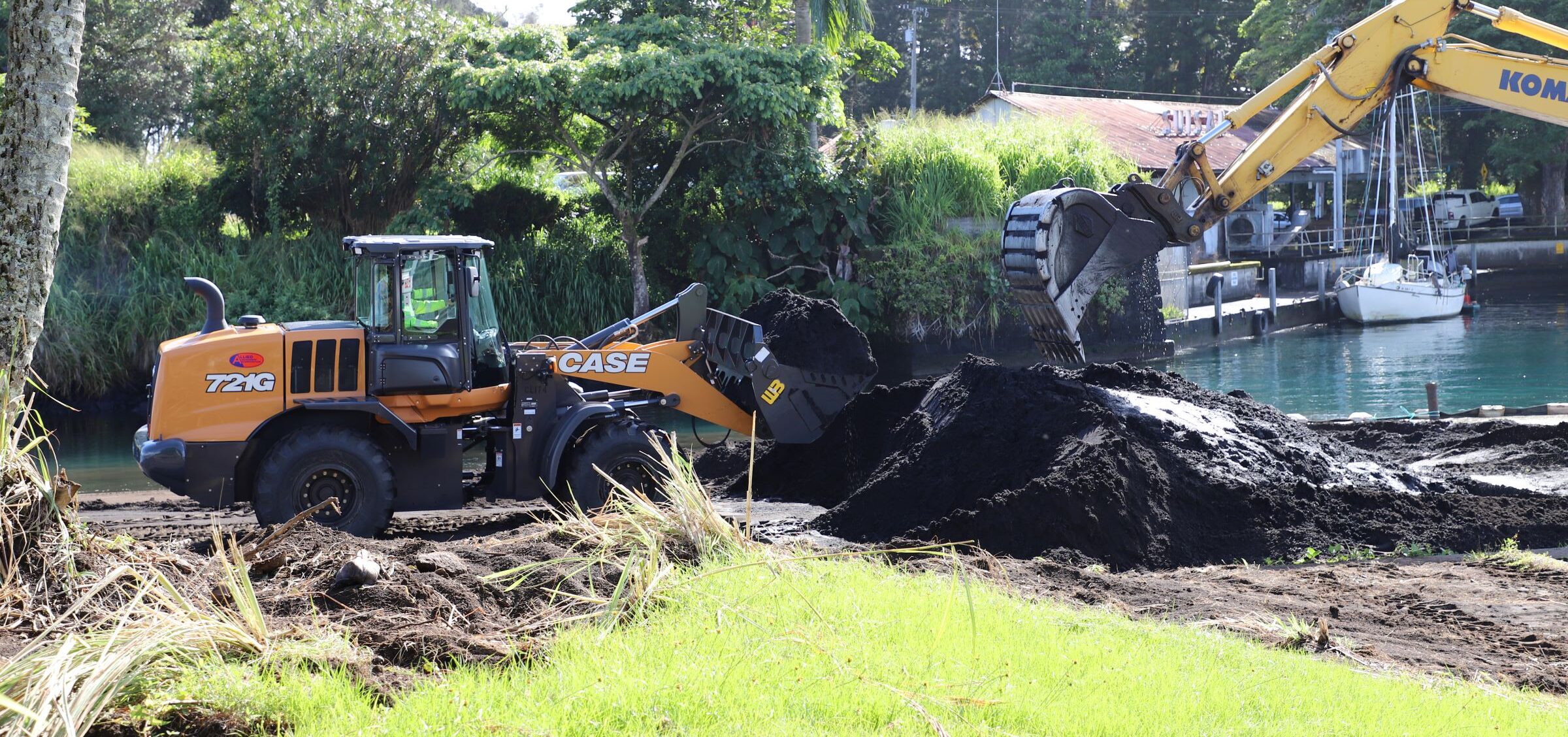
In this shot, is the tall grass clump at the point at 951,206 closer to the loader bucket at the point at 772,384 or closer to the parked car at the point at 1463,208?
the loader bucket at the point at 772,384

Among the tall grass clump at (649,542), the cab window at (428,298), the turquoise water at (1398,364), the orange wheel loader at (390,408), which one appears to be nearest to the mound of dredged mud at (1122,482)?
the orange wheel loader at (390,408)

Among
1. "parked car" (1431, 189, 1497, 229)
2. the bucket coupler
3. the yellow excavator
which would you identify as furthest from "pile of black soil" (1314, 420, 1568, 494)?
"parked car" (1431, 189, 1497, 229)

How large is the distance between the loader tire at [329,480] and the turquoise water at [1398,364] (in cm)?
1538

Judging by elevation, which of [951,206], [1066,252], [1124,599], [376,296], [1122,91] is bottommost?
[1124,599]

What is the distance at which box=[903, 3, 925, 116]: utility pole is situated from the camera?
51781 mm

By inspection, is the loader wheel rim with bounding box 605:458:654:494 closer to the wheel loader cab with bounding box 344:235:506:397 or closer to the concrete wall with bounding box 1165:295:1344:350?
the wheel loader cab with bounding box 344:235:506:397

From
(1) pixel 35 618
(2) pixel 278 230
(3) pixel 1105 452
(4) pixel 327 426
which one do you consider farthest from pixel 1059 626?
(2) pixel 278 230

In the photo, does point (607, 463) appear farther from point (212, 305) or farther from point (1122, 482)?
point (1122, 482)

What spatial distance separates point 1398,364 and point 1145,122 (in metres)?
15.5

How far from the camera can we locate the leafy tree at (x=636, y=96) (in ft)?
71.7

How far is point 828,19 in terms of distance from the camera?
25.8m

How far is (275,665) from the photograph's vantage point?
4.86 m

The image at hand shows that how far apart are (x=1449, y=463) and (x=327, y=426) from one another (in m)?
10.4

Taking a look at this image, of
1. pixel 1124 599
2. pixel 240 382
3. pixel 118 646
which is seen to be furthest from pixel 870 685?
pixel 240 382
